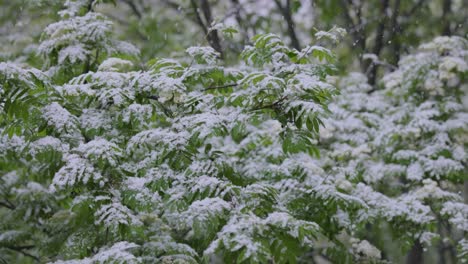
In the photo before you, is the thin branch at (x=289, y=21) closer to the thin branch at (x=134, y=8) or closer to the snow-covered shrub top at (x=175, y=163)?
the thin branch at (x=134, y=8)

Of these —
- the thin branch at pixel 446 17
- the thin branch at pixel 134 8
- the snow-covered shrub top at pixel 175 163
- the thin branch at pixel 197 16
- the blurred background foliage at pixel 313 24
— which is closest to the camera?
the snow-covered shrub top at pixel 175 163

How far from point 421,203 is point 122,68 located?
3.56 m

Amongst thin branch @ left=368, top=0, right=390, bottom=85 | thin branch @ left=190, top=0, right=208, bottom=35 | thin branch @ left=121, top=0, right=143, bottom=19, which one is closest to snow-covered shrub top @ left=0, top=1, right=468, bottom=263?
thin branch @ left=190, top=0, right=208, bottom=35

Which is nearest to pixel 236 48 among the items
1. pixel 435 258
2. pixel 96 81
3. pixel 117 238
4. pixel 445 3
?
pixel 445 3

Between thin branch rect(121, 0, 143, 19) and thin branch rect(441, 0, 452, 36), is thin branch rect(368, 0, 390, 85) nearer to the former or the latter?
thin branch rect(441, 0, 452, 36)

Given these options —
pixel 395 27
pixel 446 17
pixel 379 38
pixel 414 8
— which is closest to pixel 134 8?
pixel 379 38

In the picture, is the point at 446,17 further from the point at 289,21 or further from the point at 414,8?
the point at 289,21

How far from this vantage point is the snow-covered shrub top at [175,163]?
3010mm

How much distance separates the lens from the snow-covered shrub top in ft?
9.87

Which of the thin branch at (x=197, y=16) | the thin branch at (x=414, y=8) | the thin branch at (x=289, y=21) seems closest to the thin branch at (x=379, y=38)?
the thin branch at (x=414, y=8)

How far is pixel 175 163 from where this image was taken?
333cm

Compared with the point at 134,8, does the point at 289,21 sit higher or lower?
higher

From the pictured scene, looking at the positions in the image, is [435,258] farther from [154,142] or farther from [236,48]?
[154,142]

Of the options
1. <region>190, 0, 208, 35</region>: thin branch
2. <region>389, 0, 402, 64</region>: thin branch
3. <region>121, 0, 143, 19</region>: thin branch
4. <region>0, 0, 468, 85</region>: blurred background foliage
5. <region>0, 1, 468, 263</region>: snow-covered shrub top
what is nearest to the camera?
<region>0, 1, 468, 263</region>: snow-covered shrub top
